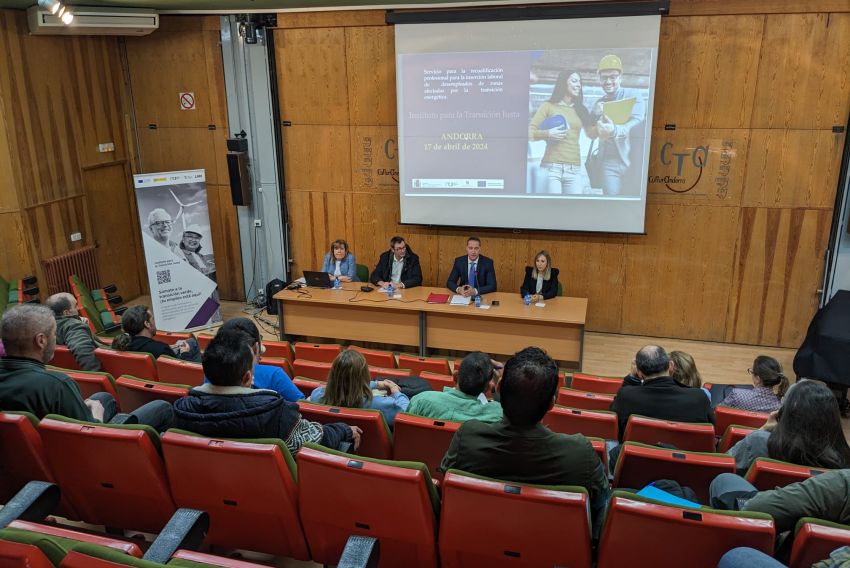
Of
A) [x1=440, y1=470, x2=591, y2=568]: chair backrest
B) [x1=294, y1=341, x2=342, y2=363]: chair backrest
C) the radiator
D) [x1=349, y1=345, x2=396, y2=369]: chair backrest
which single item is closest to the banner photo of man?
the radiator

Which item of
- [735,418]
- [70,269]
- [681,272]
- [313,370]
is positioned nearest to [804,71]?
[681,272]

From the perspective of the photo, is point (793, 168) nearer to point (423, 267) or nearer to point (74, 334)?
point (423, 267)

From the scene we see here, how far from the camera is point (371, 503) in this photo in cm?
230

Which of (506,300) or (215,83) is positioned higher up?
(215,83)

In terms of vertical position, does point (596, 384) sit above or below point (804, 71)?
below

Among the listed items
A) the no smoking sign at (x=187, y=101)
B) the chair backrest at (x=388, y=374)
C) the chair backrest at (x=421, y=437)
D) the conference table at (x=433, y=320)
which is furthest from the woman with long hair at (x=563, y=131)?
the chair backrest at (x=421, y=437)

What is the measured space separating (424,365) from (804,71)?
4.59 meters

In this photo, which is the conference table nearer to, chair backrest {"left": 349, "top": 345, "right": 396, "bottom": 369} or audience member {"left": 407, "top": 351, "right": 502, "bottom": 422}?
chair backrest {"left": 349, "top": 345, "right": 396, "bottom": 369}

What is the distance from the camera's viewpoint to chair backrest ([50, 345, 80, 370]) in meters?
4.34

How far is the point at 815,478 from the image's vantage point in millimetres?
2203

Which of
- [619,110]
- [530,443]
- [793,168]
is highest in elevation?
[619,110]

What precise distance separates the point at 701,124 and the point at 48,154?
700 cm

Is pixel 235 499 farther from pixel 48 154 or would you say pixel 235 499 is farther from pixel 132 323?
pixel 48 154

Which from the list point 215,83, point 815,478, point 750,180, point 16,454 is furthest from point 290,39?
point 815,478
